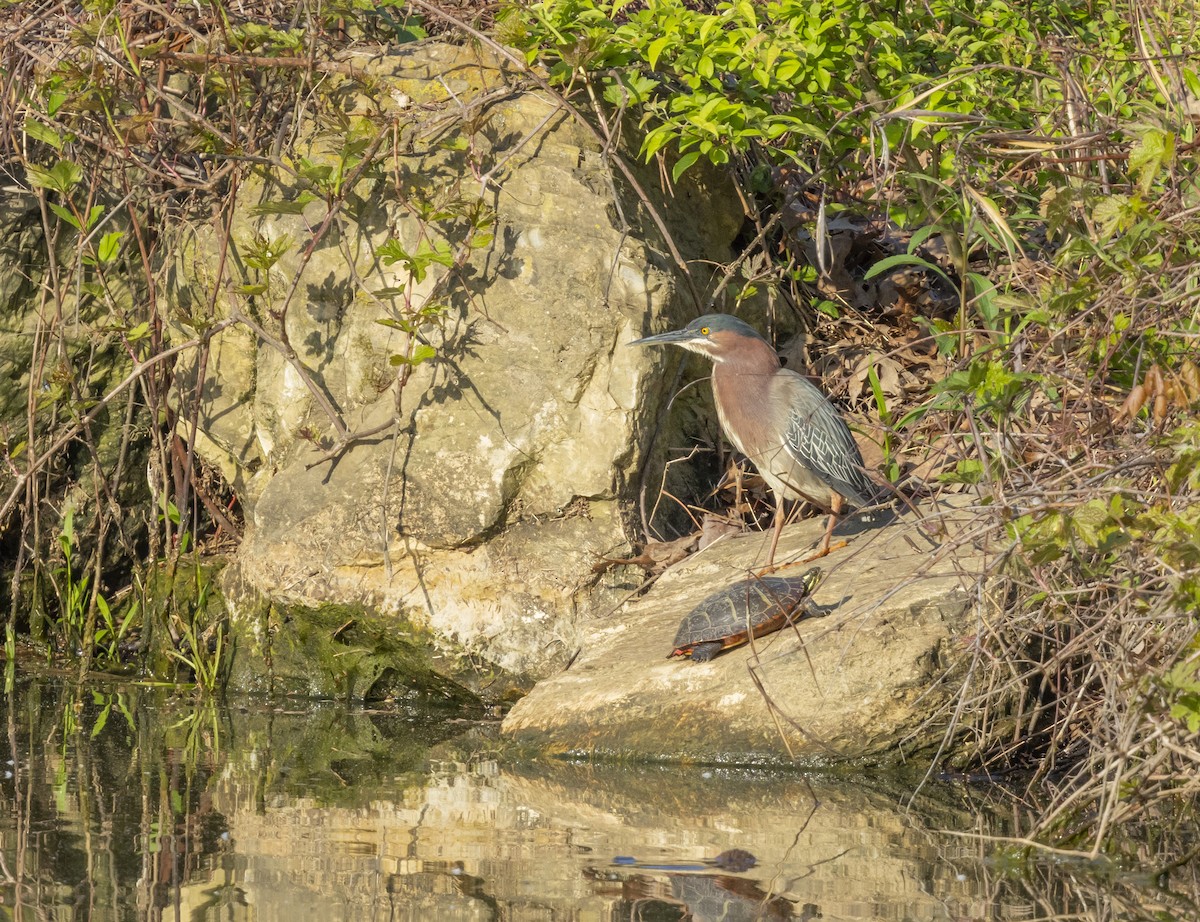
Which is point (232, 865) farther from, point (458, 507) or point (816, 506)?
point (816, 506)

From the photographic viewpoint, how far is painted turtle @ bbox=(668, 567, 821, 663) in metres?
4.77

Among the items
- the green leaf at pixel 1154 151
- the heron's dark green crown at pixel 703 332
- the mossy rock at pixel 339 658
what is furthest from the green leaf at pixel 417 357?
the green leaf at pixel 1154 151

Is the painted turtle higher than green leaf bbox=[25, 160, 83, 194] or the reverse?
the reverse

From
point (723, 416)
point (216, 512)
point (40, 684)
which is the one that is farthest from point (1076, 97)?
point (40, 684)

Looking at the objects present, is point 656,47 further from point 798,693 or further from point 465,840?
point 465,840

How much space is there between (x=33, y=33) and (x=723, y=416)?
353cm

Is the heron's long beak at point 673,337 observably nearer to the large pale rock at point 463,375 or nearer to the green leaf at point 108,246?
the large pale rock at point 463,375

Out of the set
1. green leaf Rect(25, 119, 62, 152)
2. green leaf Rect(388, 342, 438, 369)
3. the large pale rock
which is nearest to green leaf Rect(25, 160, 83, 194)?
green leaf Rect(25, 119, 62, 152)

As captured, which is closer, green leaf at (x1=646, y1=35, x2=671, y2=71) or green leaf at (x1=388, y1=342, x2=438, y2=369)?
green leaf at (x1=646, y1=35, x2=671, y2=71)

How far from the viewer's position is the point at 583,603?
18.6ft

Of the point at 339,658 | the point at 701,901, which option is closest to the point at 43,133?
the point at 339,658

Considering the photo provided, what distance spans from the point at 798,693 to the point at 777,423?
1459 millimetres

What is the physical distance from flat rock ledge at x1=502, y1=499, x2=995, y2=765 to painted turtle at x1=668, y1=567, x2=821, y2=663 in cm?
4

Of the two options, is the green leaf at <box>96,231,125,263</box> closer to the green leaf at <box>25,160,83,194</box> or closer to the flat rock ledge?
the green leaf at <box>25,160,83,194</box>
